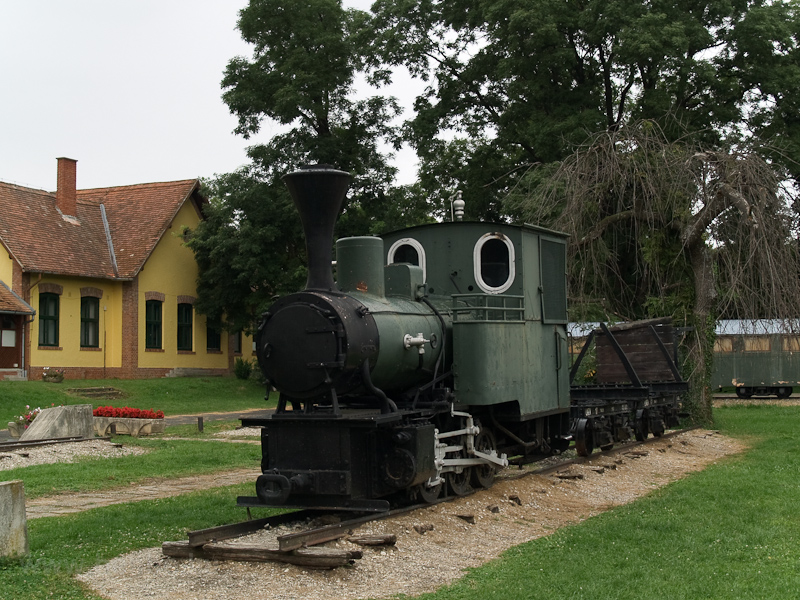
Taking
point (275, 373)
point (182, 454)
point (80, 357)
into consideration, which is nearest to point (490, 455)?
point (275, 373)

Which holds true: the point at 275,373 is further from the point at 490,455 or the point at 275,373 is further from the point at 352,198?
the point at 352,198

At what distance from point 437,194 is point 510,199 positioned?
36.2 feet

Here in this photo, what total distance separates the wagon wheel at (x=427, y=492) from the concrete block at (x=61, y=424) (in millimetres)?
9809

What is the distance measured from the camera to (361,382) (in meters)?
8.91

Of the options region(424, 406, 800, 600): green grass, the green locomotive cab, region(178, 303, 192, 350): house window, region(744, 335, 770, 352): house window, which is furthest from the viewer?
region(178, 303, 192, 350): house window

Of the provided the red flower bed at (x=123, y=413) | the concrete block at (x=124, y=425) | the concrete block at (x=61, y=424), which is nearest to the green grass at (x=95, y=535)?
the concrete block at (x=61, y=424)

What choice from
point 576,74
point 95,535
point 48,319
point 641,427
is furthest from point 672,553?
point 48,319

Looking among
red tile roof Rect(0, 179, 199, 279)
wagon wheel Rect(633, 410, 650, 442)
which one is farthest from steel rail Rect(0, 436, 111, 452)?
red tile roof Rect(0, 179, 199, 279)

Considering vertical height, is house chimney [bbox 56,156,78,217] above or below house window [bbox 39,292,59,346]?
above

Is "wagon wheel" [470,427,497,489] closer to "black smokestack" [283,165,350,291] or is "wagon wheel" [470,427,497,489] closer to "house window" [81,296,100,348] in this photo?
"black smokestack" [283,165,350,291]

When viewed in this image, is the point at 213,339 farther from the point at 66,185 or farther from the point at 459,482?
the point at 459,482

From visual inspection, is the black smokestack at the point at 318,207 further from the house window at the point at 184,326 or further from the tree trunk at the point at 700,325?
the house window at the point at 184,326

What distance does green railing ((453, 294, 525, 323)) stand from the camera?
10195 millimetres

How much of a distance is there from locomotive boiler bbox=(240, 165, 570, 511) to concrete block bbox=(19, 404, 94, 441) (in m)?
8.77
